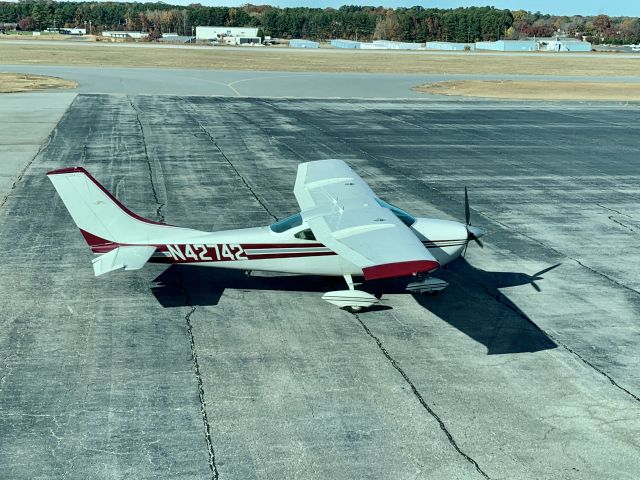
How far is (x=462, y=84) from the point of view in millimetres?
77812

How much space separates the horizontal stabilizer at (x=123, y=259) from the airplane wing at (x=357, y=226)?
3.80m

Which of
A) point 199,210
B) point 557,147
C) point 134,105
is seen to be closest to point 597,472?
point 199,210

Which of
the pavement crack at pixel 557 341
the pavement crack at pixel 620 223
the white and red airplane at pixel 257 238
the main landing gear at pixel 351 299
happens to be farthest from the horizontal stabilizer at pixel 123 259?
the pavement crack at pixel 620 223

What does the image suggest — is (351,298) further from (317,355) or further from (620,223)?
(620,223)

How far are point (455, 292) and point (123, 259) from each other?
8.20 metres

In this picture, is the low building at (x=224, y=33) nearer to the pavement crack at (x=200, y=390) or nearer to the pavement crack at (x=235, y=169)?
the pavement crack at (x=235, y=169)

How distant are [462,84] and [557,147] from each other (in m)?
38.3

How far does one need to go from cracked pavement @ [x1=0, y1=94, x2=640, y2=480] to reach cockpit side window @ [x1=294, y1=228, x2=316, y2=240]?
162 centimetres

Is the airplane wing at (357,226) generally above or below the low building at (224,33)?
below

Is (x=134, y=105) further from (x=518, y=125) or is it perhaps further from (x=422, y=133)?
(x=518, y=125)

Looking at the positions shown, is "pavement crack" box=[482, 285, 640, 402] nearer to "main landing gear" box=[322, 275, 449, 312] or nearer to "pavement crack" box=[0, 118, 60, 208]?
"main landing gear" box=[322, 275, 449, 312]

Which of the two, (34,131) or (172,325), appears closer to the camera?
(172,325)

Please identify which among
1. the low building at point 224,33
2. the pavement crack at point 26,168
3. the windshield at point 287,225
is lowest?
the pavement crack at point 26,168

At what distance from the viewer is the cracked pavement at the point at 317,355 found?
37.7 ft
